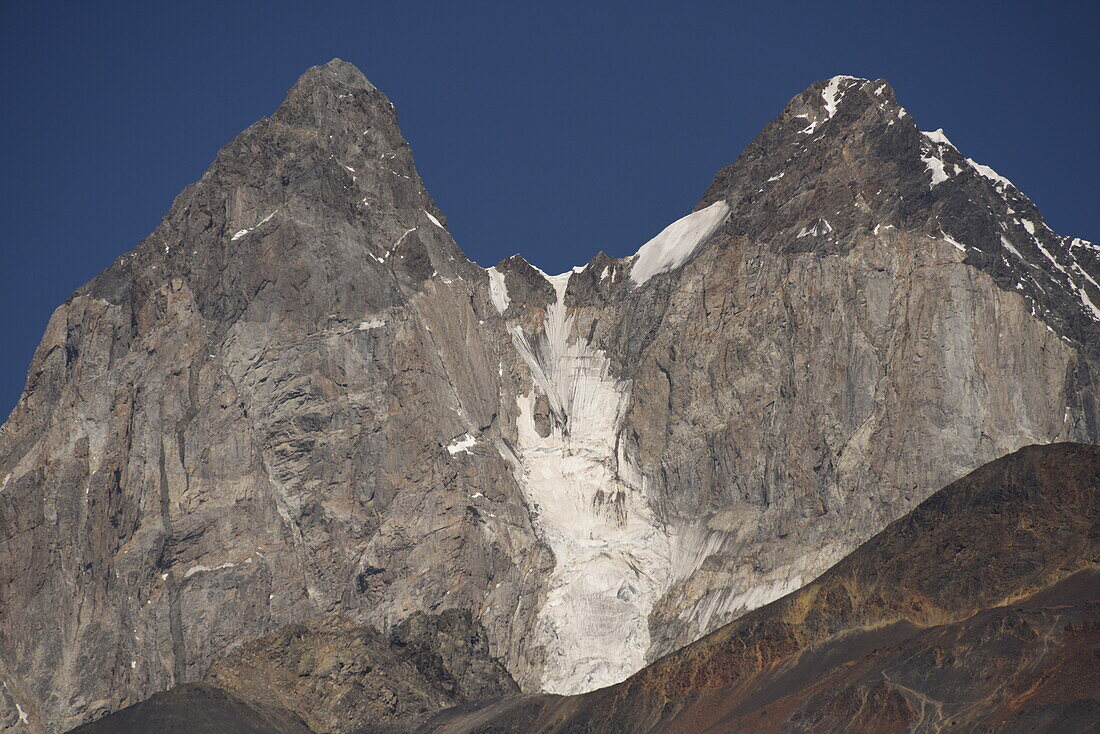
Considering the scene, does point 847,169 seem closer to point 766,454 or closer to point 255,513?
point 766,454

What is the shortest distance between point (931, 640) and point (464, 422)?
81.4 m

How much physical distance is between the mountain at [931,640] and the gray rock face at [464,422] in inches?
1669

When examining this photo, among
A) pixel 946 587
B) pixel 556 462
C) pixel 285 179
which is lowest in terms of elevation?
pixel 946 587

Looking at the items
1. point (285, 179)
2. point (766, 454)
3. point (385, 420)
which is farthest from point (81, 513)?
point (766, 454)

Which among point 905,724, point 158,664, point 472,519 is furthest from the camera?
point 472,519

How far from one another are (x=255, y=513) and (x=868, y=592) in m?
65.8

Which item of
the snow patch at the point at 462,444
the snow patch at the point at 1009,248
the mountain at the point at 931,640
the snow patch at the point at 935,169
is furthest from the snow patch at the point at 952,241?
the mountain at the point at 931,640

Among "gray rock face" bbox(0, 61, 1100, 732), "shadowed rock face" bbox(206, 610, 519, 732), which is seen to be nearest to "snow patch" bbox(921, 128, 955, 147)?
"gray rock face" bbox(0, 61, 1100, 732)

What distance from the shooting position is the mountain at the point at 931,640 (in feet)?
331

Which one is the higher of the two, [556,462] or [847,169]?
[847,169]

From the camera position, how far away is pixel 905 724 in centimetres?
10200

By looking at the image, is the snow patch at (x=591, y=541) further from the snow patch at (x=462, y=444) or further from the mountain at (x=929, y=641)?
the mountain at (x=929, y=641)

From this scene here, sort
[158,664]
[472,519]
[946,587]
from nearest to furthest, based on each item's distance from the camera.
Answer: [946,587] → [158,664] → [472,519]

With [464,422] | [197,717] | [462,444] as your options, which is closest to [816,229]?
[464,422]
